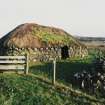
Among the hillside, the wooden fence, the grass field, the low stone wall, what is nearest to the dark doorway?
the low stone wall

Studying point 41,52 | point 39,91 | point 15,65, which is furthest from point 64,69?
point 39,91

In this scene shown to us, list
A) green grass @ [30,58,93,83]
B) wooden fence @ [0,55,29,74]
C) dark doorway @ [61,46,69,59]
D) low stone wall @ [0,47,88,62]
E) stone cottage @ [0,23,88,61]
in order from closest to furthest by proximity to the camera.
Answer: wooden fence @ [0,55,29,74]
green grass @ [30,58,93,83]
low stone wall @ [0,47,88,62]
stone cottage @ [0,23,88,61]
dark doorway @ [61,46,69,59]

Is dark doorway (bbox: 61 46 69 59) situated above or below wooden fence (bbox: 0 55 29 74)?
above

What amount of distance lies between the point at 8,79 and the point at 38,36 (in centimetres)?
1295

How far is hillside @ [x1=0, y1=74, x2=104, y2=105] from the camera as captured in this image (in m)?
20.2

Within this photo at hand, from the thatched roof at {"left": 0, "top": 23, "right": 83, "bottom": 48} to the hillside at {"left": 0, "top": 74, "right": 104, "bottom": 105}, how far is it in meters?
10.5

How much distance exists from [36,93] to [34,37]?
1444cm

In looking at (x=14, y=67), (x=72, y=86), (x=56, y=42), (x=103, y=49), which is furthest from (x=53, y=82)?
(x=103, y=49)

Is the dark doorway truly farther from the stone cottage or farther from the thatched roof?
the thatched roof

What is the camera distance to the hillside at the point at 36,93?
797 inches

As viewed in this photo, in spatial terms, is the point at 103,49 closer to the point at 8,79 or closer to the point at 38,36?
the point at 38,36

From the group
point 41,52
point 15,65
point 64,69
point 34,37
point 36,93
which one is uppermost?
point 34,37

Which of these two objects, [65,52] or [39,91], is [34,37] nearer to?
[65,52]

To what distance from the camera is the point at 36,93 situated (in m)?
21.2
